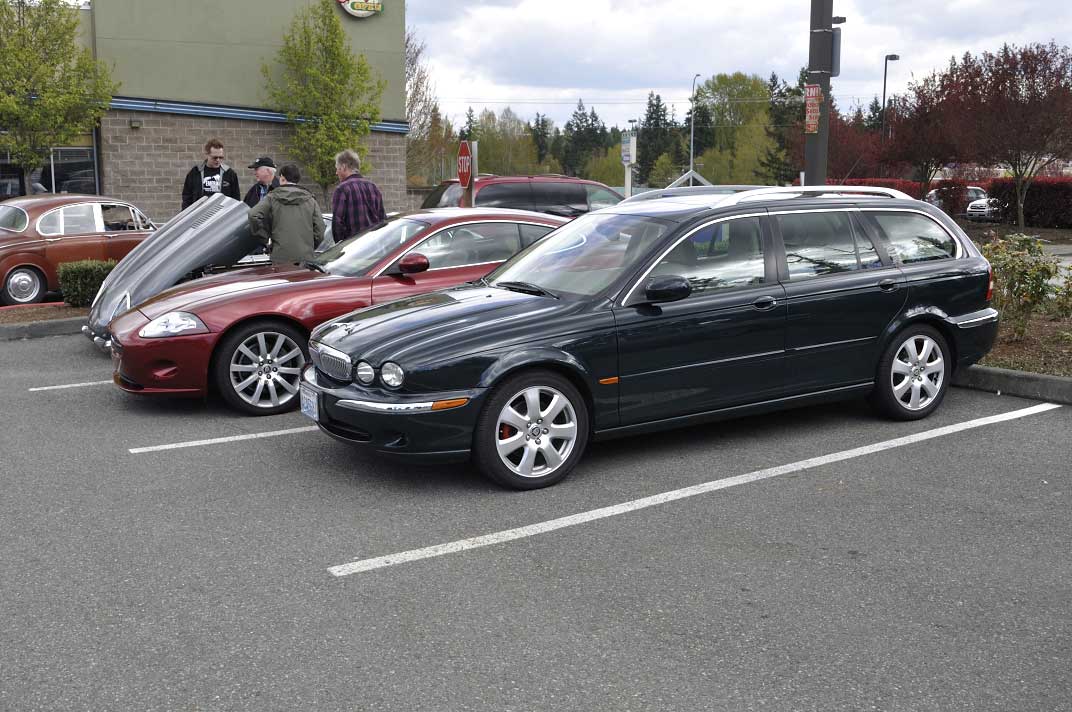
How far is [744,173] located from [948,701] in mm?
88614

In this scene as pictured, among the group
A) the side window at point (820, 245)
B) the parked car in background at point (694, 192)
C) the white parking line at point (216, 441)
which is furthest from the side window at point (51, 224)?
the side window at point (820, 245)

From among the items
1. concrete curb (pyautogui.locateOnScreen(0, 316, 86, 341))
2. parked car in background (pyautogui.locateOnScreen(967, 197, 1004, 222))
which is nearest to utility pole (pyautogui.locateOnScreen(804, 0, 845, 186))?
concrete curb (pyautogui.locateOnScreen(0, 316, 86, 341))

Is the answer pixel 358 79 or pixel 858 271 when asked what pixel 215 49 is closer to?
pixel 358 79

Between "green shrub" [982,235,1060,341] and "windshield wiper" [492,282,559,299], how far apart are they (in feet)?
15.5

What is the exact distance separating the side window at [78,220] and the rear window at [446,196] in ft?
16.4

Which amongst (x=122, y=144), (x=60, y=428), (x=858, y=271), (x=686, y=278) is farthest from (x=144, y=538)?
(x=122, y=144)

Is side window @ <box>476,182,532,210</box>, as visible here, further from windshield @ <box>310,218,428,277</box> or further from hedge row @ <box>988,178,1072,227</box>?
hedge row @ <box>988,178,1072,227</box>

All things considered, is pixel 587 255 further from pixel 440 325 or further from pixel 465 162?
pixel 465 162

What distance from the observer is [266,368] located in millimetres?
7574

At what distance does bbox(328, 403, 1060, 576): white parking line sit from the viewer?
15.4ft

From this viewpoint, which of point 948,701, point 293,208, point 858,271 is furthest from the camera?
point 293,208

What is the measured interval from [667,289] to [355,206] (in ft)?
15.4

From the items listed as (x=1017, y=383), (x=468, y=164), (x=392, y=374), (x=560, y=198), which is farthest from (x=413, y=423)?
(x=560, y=198)

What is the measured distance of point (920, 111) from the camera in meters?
29.2
